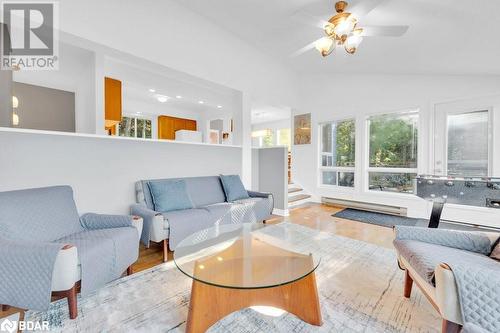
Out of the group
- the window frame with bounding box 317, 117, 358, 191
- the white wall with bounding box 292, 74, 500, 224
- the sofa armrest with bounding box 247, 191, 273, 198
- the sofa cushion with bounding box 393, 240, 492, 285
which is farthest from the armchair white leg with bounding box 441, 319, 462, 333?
the window frame with bounding box 317, 117, 358, 191

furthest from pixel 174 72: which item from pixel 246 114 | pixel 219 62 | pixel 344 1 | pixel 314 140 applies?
pixel 314 140

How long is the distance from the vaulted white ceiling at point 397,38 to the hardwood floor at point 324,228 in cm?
260

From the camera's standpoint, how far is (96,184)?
2527 millimetres

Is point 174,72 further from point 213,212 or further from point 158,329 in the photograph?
point 158,329

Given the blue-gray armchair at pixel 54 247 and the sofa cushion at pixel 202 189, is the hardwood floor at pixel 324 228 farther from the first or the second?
the sofa cushion at pixel 202 189

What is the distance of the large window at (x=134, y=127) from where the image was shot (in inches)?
276

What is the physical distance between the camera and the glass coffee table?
1318 mm

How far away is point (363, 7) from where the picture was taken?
2.21 meters

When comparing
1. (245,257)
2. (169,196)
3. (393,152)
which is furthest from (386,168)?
(169,196)

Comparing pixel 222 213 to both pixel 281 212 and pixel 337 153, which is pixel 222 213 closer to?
pixel 281 212

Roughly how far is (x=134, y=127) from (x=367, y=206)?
696cm

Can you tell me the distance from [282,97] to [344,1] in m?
2.65

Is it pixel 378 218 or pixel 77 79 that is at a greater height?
pixel 77 79

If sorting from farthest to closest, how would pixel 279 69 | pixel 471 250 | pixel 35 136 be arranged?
pixel 279 69 < pixel 35 136 < pixel 471 250
